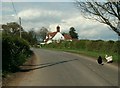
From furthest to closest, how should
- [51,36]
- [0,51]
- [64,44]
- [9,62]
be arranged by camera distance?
[51,36] → [64,44] → [9,62] → [0,51]

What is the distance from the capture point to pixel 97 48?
54719 mm

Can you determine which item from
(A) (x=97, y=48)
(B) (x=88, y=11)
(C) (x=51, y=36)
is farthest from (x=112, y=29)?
(C) (x=51, y=36)

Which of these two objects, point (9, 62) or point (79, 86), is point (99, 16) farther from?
point (79, 86)

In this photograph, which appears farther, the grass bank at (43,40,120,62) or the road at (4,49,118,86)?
the grass bank at (43,40,120,62)

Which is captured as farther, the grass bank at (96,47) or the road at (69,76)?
the grass bank at (96,47)

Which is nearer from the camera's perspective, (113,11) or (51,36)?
(113,11)

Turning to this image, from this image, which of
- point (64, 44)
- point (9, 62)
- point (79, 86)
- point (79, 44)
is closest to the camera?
point (79, 86)

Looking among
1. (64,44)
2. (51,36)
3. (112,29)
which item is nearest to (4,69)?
(112,29)

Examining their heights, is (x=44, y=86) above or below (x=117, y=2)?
below

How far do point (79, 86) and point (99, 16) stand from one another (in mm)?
25517

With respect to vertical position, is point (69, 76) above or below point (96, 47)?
above

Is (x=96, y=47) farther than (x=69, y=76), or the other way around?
(x=96, y=47)

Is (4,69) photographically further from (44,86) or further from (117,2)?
(117,2)

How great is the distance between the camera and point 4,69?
1869 cm
